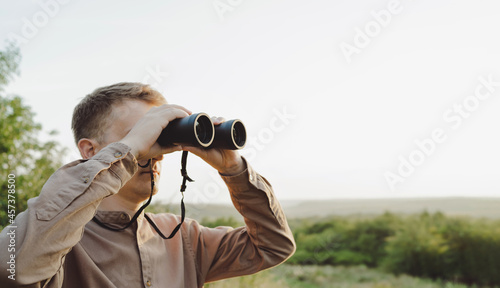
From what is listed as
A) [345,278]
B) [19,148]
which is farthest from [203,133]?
[345,278]

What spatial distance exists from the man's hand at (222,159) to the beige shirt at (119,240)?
32mm

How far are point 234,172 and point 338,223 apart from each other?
19.1ft

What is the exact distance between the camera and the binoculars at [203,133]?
1426mm

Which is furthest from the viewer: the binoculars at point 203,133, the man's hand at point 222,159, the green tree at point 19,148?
the green tree at point 19,148

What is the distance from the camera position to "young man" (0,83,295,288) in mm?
1096

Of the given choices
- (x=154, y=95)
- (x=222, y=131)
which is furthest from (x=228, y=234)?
(x=154, y=95)

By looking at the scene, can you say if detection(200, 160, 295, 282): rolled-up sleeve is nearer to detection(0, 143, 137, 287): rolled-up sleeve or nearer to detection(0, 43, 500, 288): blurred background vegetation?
detection(0, 143, 137, 287): rolled-up sleeve

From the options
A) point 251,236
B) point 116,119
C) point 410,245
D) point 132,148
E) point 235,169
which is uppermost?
point 116,119

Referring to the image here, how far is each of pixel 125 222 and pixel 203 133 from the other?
39 centimetres

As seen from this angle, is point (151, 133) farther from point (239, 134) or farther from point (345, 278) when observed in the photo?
point (345, 278)

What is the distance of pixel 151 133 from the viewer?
1.36 metres

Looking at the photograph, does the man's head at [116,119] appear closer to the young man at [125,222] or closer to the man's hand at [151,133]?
the young man at [125,222]

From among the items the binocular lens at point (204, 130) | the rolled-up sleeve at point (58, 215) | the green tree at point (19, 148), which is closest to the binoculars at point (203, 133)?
the binocular lens at point (204, 130)

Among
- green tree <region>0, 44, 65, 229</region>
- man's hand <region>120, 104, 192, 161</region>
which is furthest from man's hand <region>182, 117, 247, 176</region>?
green tree <region>0, 44, 65, 229</region>
